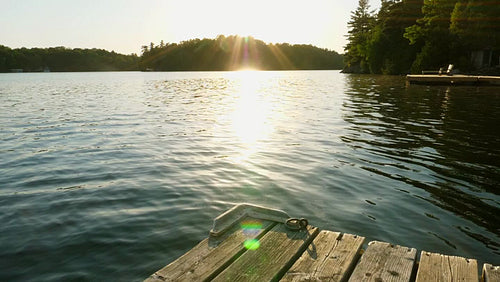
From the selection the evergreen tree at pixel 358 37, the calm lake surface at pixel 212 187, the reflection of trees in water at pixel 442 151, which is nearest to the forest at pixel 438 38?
the evergreen tree at pixel 358 37

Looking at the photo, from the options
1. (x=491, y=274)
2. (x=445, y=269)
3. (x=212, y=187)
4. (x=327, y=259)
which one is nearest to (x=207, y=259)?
(x=327, y=259)

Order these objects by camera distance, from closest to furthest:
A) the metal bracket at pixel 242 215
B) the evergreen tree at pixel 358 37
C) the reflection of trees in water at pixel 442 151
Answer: the metal bracket at pixel 242 215 < the reflection of trees in water at pixel 442 151 < the evergreen tree at pixel 358 37

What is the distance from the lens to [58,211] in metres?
6.88

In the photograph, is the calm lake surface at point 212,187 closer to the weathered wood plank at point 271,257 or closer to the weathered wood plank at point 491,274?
the weathered wood plank at point 271,257


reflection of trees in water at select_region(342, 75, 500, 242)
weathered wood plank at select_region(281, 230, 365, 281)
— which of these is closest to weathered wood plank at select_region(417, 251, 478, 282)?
weathered wood plank at select_region(281, 230, 365, 281)

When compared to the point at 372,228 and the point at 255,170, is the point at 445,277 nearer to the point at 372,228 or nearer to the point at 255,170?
the point at 372,228

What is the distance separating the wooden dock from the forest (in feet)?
229

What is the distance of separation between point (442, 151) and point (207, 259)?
1053 centimetres

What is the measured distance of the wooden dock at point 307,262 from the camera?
3.27 meters

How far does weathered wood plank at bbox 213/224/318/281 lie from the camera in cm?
327

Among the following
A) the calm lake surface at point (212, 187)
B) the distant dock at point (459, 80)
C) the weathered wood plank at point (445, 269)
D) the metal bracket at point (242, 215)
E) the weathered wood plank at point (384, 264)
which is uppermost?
the distant dock at point (459, 80)

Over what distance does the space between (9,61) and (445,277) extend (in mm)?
209309

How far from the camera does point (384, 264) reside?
349cm

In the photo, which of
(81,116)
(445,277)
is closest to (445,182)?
(445,277)
